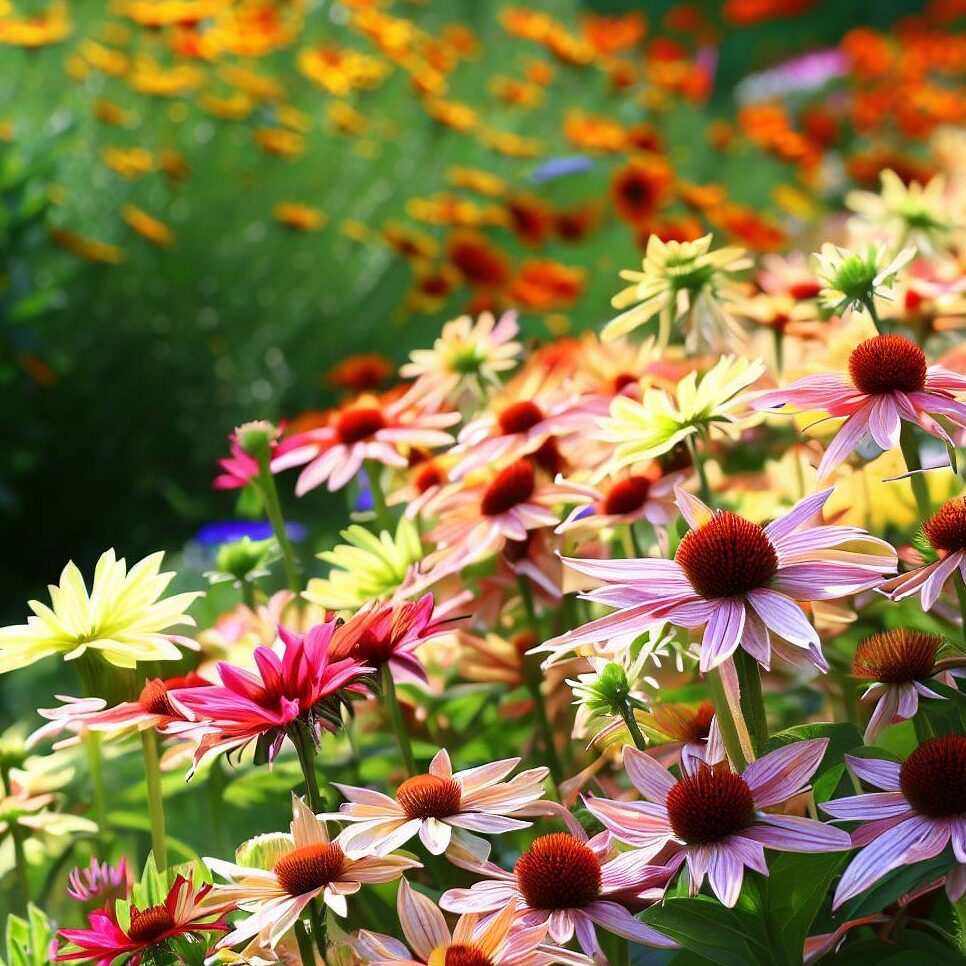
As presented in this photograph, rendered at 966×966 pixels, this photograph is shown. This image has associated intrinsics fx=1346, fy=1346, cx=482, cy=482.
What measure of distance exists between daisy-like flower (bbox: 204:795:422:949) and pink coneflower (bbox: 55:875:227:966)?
1 centimetres

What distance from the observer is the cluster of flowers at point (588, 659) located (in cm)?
47

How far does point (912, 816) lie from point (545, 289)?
5.59 feet

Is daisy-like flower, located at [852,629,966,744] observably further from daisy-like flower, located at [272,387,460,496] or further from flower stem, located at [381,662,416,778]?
daisy-like flower, located at [272,387,460,496]

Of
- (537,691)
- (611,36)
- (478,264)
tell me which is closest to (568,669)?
(537,691)

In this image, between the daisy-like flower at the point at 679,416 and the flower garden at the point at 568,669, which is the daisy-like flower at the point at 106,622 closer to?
the flower garden at the point at 568,669

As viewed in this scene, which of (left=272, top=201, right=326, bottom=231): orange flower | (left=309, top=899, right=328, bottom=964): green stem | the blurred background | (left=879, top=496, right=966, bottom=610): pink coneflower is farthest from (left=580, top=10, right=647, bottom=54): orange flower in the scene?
(left=309, top=899, right=328, bottom=964): green stem

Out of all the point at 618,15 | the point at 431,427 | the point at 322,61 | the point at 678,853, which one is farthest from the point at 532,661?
the point at 618,15

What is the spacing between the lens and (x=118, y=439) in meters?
2.37

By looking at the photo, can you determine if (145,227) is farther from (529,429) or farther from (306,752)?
(306,752)

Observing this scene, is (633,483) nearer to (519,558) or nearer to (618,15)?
(519,558)

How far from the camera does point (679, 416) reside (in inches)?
24.1

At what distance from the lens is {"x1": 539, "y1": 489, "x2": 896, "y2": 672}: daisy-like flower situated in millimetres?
469

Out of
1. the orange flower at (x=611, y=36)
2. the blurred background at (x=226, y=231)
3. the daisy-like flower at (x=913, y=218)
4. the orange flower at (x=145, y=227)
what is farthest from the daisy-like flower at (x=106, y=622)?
the orange flower at (x=611, y=36)

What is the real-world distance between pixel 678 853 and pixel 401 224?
2283 mm
